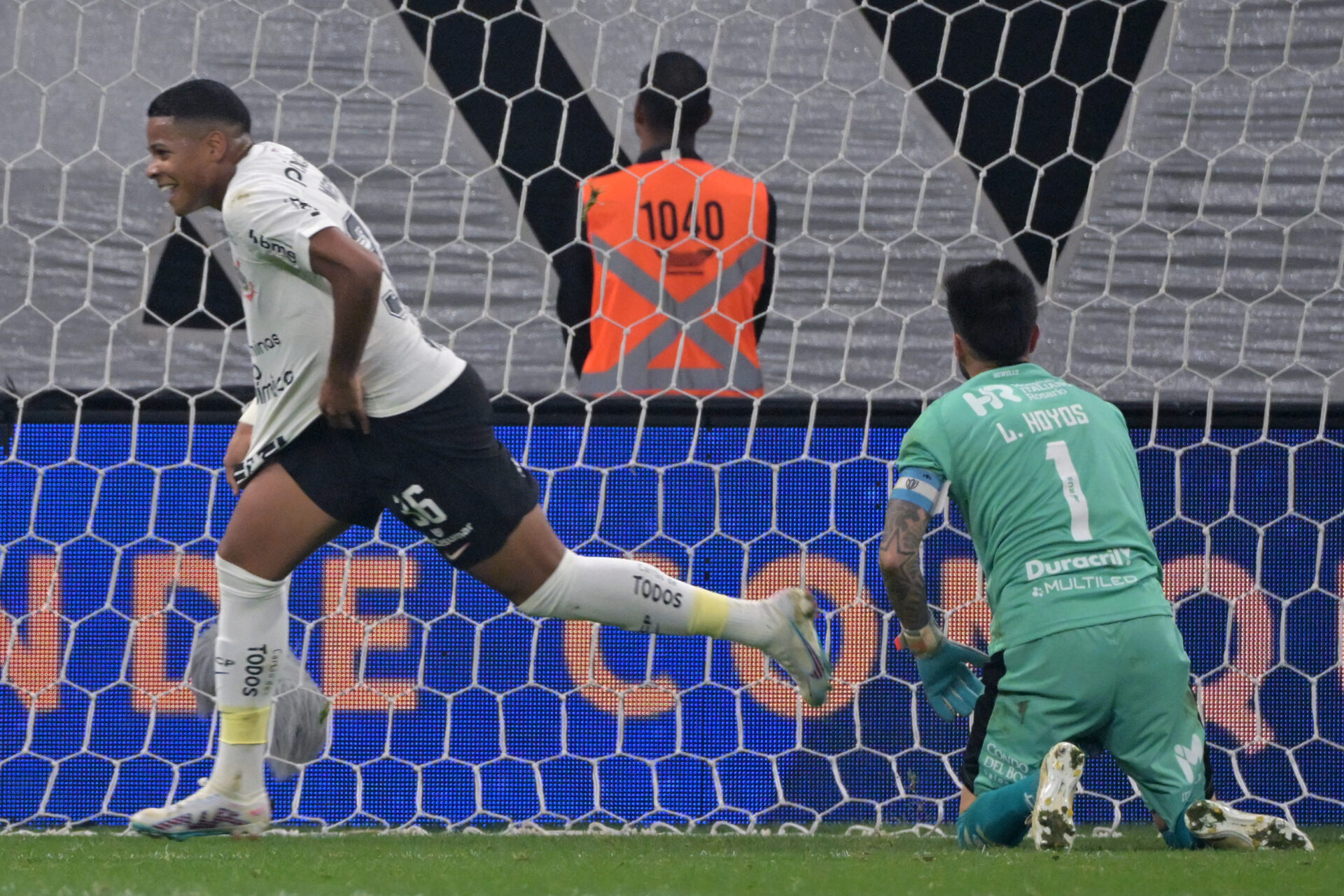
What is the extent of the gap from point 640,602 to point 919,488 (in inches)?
23.5

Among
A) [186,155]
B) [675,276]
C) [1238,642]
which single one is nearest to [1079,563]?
[1238,642]

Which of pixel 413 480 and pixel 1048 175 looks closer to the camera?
pixel 413 480

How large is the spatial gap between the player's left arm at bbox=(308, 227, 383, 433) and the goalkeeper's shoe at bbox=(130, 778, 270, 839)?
30.0 inches

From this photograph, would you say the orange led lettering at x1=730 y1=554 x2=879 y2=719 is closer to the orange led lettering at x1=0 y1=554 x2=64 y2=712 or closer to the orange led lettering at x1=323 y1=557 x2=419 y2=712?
the orange led lettering at x1=323 y1=557 x2=419 y2=712

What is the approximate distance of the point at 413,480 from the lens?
3.14m

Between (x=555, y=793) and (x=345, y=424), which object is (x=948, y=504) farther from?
(x=345, y=424)

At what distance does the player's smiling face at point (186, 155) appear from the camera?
3.21 metres

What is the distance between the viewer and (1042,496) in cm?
306

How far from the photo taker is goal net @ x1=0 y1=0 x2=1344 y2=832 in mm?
3787

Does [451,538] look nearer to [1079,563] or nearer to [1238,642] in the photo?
[1079,563]

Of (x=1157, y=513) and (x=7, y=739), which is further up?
(x=1157, y=513)

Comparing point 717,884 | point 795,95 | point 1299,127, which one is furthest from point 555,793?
point 1299,127

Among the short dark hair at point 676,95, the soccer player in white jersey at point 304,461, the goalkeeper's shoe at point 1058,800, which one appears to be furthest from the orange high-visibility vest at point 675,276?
the goalkeeper's shoe at point 1058,800

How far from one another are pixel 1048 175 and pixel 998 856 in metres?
2.50
